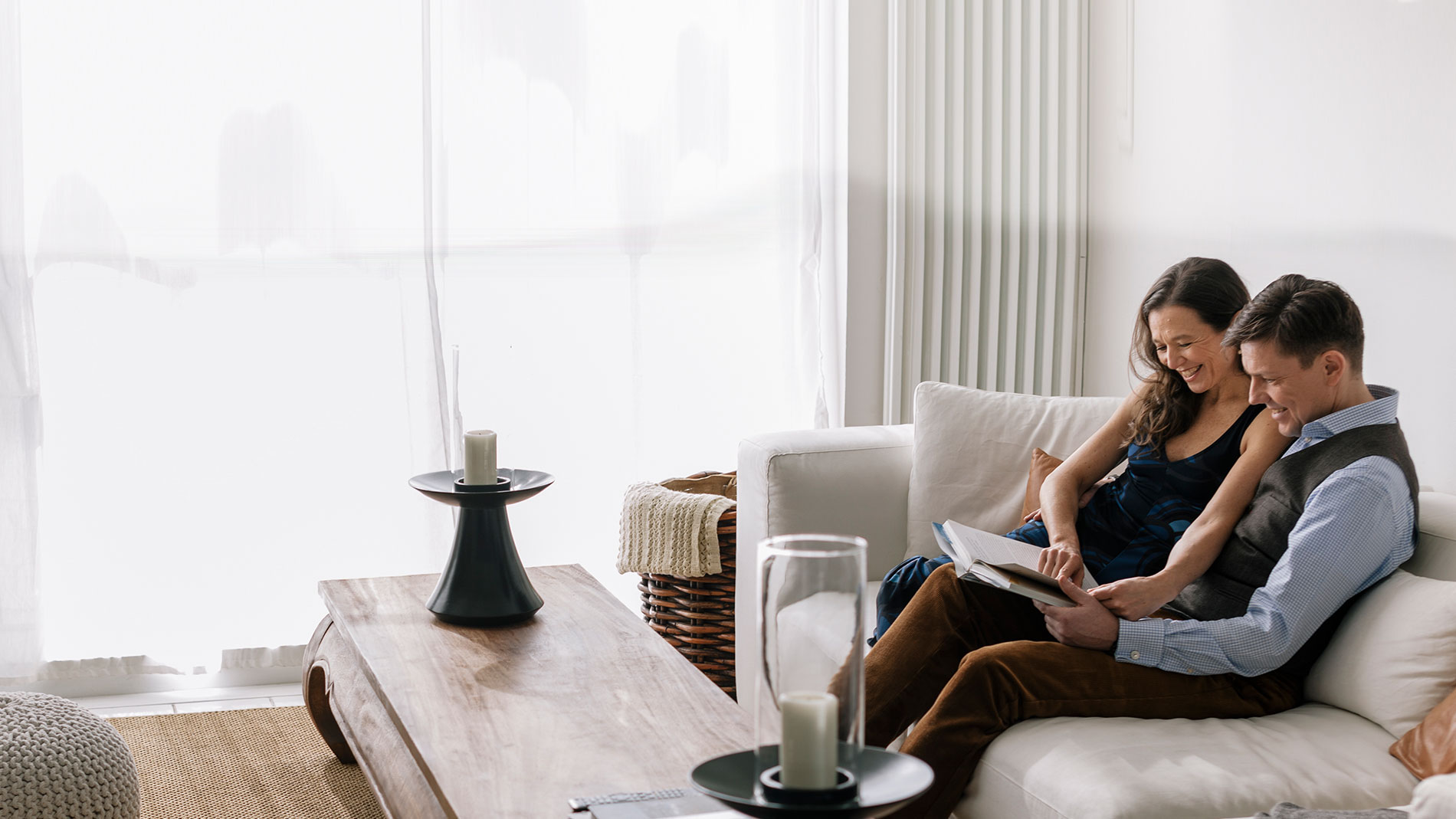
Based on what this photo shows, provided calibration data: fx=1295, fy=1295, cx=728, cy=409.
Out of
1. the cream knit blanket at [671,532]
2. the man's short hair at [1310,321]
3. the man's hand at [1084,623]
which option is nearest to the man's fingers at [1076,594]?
the man's hand at [1084,623]

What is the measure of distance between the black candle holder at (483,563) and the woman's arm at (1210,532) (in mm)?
921

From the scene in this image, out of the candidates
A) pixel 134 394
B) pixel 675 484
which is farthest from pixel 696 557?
pixel 134 394

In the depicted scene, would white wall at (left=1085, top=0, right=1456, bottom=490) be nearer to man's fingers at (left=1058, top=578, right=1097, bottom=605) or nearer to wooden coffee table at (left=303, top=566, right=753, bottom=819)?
man's fingers at (left=1058, top=578, right=1097, bottom=605)

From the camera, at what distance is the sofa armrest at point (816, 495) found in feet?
8.64

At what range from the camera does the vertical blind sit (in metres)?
3.56

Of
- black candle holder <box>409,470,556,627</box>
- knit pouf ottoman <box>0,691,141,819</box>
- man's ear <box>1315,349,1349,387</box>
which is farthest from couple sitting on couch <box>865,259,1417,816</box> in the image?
knit pouf ottoman <box>0,691,141,819</box>

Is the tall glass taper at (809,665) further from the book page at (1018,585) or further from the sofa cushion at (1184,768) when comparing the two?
the book page at (1018,585)

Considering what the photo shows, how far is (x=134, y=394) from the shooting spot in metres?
3.17

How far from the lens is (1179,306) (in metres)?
2.26

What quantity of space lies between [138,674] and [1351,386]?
9.25ft

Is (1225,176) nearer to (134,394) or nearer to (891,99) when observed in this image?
(891,99)

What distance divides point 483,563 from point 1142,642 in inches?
40.7

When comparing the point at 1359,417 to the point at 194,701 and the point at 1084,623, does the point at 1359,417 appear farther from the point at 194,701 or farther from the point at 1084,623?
the point at 194,701

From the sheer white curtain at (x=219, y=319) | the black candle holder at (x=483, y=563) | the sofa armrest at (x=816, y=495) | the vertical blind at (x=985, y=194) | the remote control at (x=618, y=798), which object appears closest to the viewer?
the remote control at (x=618, y=798)
